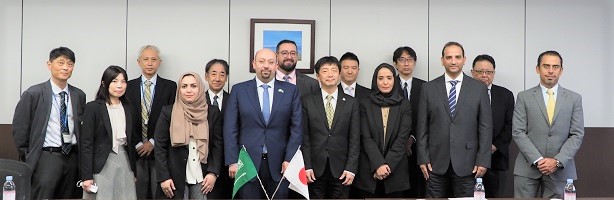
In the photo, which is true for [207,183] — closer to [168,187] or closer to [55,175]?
[168,187]

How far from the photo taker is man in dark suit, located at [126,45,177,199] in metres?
5.13

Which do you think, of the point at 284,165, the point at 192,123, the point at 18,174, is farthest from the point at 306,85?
the point at 18,174

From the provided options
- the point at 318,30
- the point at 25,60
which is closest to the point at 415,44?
the point at 318,30

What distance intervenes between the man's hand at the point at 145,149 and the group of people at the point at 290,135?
13 cm

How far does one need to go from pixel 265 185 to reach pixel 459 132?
1.44 meters

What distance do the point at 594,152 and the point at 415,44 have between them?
2.00 metres

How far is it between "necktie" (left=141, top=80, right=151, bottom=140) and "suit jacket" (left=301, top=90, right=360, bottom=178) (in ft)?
4.59

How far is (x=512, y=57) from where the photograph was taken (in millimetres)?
6176

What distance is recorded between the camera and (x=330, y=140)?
4.64 m

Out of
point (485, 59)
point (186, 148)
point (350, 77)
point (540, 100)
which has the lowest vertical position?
point (186, 148)

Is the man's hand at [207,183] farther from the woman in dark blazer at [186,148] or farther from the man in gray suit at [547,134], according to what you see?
the man in gray suit at [547,134]

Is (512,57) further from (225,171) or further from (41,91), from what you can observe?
(41,91)

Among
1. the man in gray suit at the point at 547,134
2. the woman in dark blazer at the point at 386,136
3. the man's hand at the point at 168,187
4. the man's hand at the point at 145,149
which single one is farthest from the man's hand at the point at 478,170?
the man's hand at the point at 145,149

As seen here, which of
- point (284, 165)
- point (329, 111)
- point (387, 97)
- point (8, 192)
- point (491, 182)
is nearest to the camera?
point (8, 192)
